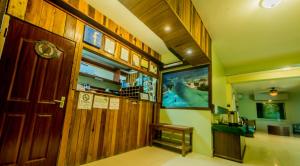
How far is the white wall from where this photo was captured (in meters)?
8.41

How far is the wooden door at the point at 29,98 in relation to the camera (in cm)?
166

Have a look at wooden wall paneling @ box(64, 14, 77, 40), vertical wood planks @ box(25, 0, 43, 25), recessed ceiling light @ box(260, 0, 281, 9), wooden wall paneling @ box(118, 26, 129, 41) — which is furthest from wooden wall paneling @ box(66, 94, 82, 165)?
recessed ceiling light @ box(260, 0, 281, 9)

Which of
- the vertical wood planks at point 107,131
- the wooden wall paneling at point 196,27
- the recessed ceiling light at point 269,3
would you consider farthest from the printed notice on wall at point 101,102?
the recessed ceiling light at point 269,3

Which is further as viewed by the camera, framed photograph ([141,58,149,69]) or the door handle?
framed photograph ([141,58,149,69])

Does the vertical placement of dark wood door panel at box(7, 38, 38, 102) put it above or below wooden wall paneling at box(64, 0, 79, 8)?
below

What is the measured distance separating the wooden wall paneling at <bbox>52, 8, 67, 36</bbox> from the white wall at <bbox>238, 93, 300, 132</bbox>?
1191cm

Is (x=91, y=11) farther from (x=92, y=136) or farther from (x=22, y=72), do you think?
(x=92, y=136)

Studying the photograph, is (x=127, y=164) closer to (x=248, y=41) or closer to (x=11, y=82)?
(x=11, y=82)

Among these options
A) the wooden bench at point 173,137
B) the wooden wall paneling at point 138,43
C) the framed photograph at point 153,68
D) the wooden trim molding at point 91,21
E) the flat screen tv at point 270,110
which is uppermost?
the wooden wall paneling at point 138,43

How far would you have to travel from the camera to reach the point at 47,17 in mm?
2025

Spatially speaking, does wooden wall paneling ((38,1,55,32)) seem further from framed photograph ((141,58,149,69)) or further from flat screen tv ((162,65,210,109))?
flat screen tv ((162,65,210,109))

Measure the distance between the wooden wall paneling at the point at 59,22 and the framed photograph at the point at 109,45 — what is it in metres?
0.79

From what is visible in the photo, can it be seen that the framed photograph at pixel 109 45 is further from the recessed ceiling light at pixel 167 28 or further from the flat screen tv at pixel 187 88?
the flat screen tv at pixel 187 88

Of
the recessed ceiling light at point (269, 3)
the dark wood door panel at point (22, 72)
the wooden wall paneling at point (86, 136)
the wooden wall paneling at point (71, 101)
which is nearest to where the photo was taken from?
the dark wood door panel at point (22, 72)
